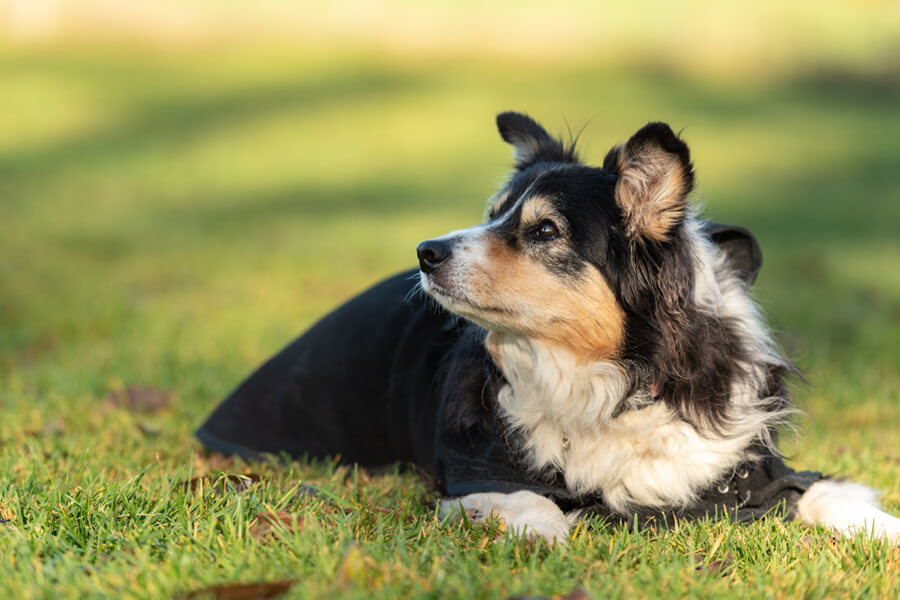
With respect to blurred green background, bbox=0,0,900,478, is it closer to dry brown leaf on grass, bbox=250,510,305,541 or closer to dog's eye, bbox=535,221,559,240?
dog's eye, bbox=535,221,559,240

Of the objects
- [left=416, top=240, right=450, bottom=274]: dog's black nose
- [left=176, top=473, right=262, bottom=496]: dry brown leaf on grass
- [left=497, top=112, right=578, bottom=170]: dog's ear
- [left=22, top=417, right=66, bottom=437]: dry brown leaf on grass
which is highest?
[left=497, top=112, right=578, bottom=170]: dog's ear

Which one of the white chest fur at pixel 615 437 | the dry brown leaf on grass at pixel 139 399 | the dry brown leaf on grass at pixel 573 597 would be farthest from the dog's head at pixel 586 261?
the dry brown leaf on grass at pixel 139 399

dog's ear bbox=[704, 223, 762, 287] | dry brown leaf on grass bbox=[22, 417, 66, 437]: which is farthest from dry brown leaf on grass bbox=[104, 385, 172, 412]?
dog's ear bbox=[704, 223, 762, 287]

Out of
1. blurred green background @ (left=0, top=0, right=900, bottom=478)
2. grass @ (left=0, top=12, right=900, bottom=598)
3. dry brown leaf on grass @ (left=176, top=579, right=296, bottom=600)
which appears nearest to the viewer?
dry brown leaf on grass @ (left=176, top=579, right=296, bottom=600)

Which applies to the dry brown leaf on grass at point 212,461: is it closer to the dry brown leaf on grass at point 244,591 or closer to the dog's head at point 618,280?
the dog's head at point 618,280

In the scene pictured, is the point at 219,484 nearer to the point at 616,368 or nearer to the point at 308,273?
the point at 616,368

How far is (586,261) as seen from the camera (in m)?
3.55

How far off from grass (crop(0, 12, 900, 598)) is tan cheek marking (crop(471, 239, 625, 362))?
0.59 m

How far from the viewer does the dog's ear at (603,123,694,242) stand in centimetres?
336

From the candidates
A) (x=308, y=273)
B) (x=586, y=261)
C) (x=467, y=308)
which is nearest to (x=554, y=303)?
(x=586, y=261)

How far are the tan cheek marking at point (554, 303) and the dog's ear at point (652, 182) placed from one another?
0.27m

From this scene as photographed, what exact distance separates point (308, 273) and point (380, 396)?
16.5 feet

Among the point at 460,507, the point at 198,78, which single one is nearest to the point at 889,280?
the point at 460,507

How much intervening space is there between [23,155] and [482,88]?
1179 cm
